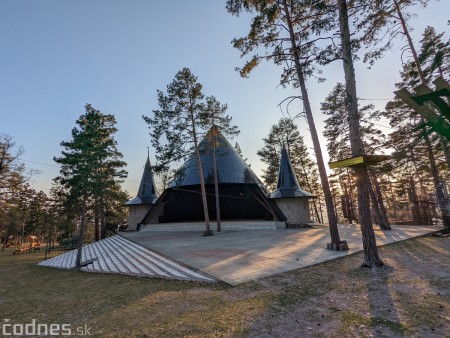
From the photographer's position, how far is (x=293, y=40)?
880cm

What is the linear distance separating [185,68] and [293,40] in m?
9.33

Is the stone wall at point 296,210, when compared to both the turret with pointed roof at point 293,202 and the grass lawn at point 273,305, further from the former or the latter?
the grass lawn at point 273,305

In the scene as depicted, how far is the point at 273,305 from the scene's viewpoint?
153 inches

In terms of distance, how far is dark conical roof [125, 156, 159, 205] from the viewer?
2245 cm

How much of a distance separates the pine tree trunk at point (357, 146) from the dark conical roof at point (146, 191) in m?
18.9

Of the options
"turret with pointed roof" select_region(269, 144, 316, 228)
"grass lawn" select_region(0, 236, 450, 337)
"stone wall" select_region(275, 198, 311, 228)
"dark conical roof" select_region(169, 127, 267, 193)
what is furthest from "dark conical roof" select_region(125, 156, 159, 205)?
"grass lawn" select_region(0, 236, 450, 337)

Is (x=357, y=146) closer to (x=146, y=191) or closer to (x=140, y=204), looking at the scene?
(x=140, y=204)

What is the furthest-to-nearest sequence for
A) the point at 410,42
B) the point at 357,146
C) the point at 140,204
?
1. the point at 140,204
2. the point at 410,42
3. the point at 357,146

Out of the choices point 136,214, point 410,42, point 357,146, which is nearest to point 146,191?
point 136,214

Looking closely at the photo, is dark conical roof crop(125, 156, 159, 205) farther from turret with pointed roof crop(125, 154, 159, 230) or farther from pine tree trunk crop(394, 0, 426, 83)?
pine tree trunk crop(394, 0, 426, 83)

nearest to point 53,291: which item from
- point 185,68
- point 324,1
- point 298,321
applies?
point 298,321

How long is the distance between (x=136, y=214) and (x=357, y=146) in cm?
2128

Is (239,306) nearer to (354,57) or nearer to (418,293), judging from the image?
(418,293)

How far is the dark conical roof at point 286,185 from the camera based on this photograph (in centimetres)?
1877
